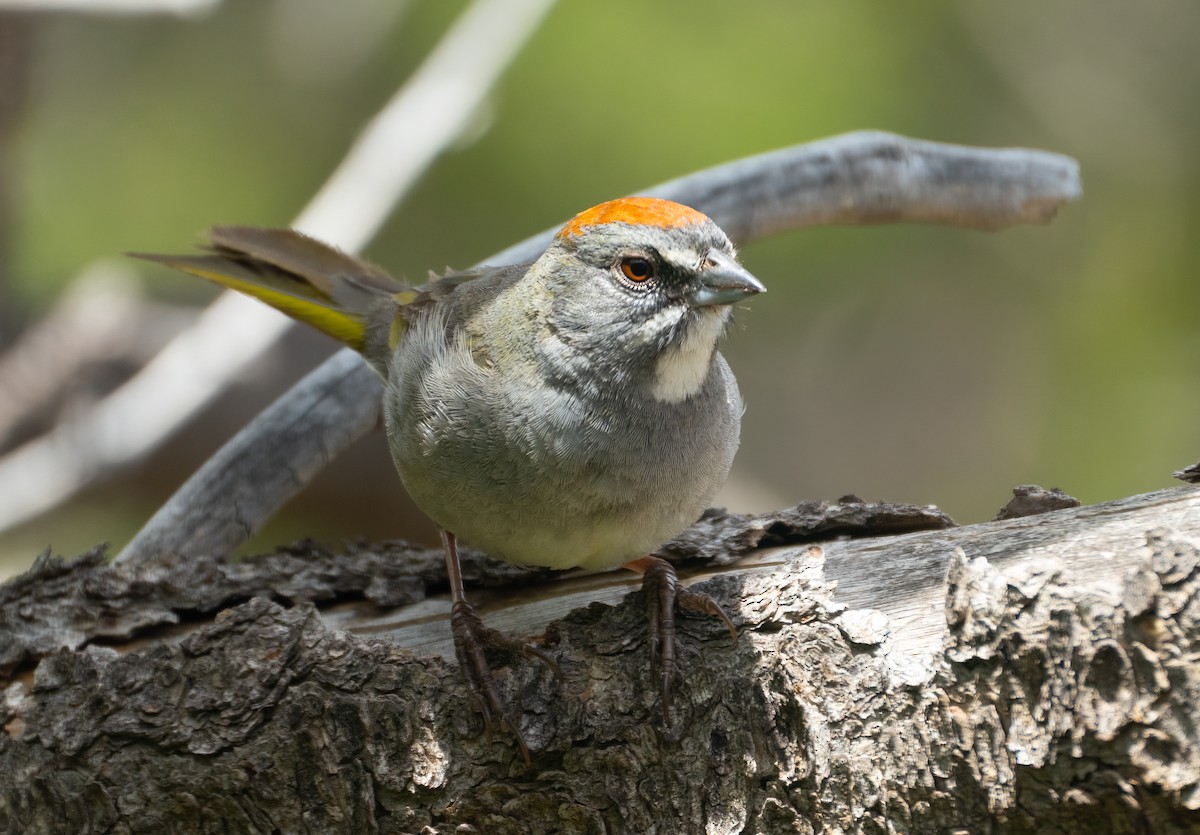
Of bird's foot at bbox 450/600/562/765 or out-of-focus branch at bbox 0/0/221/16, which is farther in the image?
out-of-focus branch at bbox 0/0/221/16

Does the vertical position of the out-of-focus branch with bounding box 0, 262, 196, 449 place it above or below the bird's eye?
above

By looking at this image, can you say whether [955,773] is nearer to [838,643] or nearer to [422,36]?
[838,643]

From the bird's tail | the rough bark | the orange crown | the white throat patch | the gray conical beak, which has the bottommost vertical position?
the rough bark

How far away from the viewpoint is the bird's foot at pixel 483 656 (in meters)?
2.57

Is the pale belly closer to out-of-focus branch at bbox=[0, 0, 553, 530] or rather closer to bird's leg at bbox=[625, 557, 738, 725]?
bird's leg at bbox=[625, 557, 738, 725]

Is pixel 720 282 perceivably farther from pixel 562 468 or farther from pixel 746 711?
pixel 746 711

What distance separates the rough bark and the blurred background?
328cm

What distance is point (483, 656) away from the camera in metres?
2.75

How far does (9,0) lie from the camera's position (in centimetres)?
536

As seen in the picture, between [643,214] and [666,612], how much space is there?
1.02 metres

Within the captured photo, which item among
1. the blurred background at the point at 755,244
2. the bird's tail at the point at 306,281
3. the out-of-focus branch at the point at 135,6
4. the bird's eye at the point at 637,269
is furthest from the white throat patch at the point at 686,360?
the blurred background at the point at 755,244

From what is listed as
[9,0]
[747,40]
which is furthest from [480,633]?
[747,40]

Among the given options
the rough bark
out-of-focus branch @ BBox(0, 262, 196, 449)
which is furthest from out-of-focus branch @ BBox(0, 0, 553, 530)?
the rough bark

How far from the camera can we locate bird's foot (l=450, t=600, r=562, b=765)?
2574 mm
